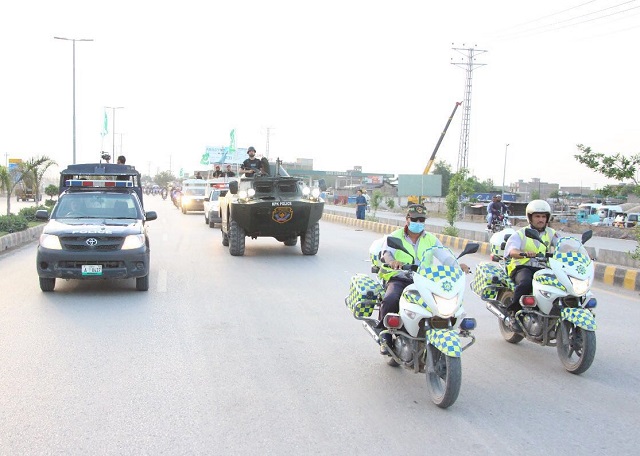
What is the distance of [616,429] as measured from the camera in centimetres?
489

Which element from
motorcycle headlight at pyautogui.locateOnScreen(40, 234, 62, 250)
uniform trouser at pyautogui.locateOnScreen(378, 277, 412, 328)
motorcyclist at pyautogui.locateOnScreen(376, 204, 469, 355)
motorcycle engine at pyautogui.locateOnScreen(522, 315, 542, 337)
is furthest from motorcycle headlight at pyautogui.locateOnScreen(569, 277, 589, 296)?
motorcycle headlight at pyautogui.locateOnScreen(40, 234, 62, 250)

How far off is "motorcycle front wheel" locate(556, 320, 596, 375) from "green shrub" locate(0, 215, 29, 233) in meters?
17.0

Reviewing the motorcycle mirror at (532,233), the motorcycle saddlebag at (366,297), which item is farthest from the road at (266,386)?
the motorcycle mirror at (532,233)

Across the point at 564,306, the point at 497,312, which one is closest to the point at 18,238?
the point at 497,312

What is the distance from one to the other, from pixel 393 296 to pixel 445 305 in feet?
2.32

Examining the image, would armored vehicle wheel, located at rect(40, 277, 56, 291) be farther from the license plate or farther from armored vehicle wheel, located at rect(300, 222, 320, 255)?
armored vehicle wheel, located at rect(300, 222, 320, 255)

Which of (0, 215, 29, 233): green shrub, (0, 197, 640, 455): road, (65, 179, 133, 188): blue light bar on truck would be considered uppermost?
(65, 179, 133, 188): blue light bar on truck

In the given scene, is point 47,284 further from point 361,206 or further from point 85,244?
point 361,206

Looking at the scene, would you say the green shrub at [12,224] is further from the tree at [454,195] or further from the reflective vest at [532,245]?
the reflective vest at [532,245]

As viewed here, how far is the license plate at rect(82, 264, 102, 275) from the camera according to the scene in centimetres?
1009

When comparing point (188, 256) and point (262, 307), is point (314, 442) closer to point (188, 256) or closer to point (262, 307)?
point (262, 307)

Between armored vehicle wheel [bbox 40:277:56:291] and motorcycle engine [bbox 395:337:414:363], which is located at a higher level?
motorcycle engine [bbox 395:337:414:363]

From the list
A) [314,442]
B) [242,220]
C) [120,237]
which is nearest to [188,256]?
[242,220]

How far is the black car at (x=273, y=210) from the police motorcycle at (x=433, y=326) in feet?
32.5
